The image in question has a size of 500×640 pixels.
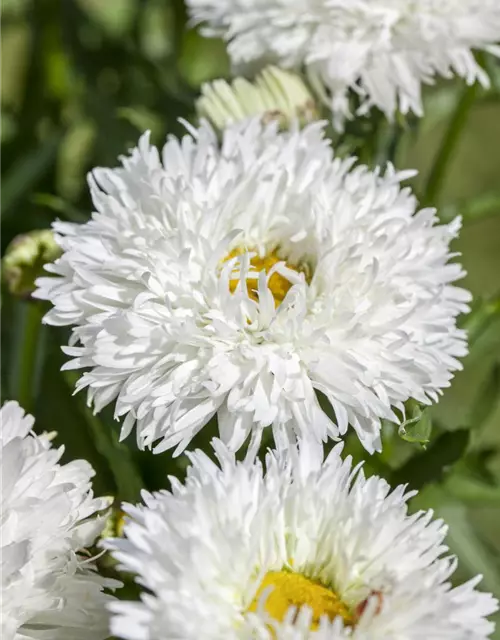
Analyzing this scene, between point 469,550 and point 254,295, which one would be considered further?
point 469,550

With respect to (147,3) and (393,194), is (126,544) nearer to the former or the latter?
(393,194)

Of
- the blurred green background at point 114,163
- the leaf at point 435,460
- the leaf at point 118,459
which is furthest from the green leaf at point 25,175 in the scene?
the leaf at point 435,460

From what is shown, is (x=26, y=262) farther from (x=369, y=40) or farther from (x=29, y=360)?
(x=369, y=40)

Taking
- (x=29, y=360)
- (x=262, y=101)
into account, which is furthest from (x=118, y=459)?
(x=262, y=101)

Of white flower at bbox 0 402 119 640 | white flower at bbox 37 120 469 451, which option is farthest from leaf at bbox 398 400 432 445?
white flower at bbox 0 402 119 640

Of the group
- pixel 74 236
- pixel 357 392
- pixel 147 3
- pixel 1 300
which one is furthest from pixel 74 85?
pixel 357 392

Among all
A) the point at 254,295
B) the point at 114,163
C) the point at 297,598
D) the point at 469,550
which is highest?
the point at 114,163
